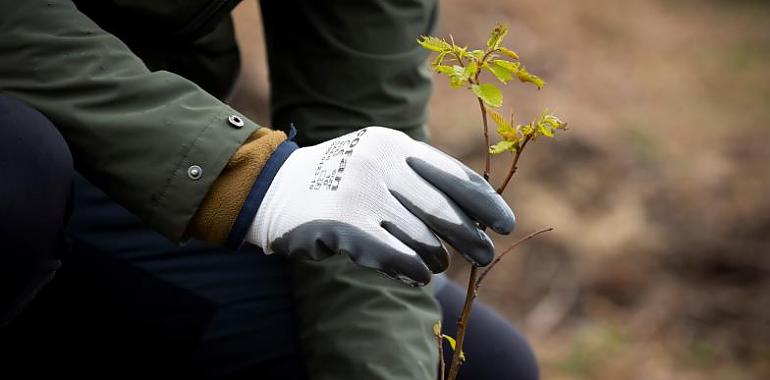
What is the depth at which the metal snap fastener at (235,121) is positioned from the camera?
3.70ft

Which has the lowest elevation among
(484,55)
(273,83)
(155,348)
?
(155,348)

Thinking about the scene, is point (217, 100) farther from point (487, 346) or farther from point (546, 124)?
point (487, 346)

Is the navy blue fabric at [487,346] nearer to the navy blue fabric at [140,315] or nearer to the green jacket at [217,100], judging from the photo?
the green jacket at [217,100]

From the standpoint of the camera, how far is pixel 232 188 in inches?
43.9

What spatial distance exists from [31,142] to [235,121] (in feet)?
0.75

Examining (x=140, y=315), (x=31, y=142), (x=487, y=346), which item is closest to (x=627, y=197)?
(x=487, y=346)

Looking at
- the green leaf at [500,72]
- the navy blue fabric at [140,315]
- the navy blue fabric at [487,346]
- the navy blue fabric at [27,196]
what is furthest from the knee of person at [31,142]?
the navy blue fabric at [487,346]

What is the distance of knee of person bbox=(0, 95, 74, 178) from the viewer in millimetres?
1066

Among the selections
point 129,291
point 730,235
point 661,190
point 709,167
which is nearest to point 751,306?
point 730,235

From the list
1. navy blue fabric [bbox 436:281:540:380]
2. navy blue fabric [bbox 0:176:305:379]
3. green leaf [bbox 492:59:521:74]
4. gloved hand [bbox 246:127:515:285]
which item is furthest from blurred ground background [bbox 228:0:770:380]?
green leaf [bbox 492:59:521:74]

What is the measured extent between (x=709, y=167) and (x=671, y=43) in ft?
5.98

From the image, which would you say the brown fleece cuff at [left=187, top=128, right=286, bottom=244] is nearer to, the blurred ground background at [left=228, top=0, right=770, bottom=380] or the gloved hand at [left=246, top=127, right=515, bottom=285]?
the gloved hand at [left=246, top=127, right=515, bottom=285]

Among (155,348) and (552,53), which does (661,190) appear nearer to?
(552,53)

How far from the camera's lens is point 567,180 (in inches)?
136
